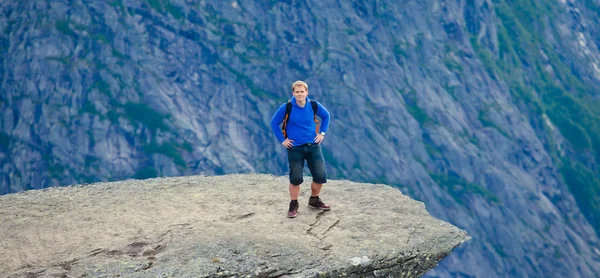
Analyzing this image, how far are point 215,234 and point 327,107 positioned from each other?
514ft

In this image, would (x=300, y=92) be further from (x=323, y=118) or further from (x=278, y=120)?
(x=323, y=118)

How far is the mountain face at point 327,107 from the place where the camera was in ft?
517

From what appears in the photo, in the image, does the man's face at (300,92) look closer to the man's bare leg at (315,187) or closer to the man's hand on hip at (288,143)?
the man's hand on hip at (288,143)

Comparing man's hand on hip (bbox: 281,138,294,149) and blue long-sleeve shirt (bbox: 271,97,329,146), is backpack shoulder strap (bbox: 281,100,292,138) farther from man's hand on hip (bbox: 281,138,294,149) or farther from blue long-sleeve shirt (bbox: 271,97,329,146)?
man's hand on hip (bbox: 281,138,294,149)

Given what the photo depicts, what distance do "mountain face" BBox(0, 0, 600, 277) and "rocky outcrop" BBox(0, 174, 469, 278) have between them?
143181mm

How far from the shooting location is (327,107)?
170625 mm

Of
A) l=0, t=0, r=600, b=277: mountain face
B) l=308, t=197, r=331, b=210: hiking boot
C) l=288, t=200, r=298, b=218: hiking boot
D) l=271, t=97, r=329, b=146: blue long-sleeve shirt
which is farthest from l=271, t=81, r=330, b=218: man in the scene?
l=0, t=0, r=600, b=277: mountain face

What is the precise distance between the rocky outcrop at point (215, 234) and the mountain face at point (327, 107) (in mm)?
143181

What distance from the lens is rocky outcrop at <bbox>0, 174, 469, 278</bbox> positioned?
1328cm

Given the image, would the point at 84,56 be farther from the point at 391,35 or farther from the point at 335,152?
the point at 391,35

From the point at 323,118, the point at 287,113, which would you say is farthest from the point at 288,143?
the point at 323,118

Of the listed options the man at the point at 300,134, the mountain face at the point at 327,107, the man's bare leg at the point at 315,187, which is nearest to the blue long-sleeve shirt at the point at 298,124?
the man at the point at 300,134

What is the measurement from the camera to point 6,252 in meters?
13.8

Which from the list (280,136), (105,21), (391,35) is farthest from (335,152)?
(280,136)
